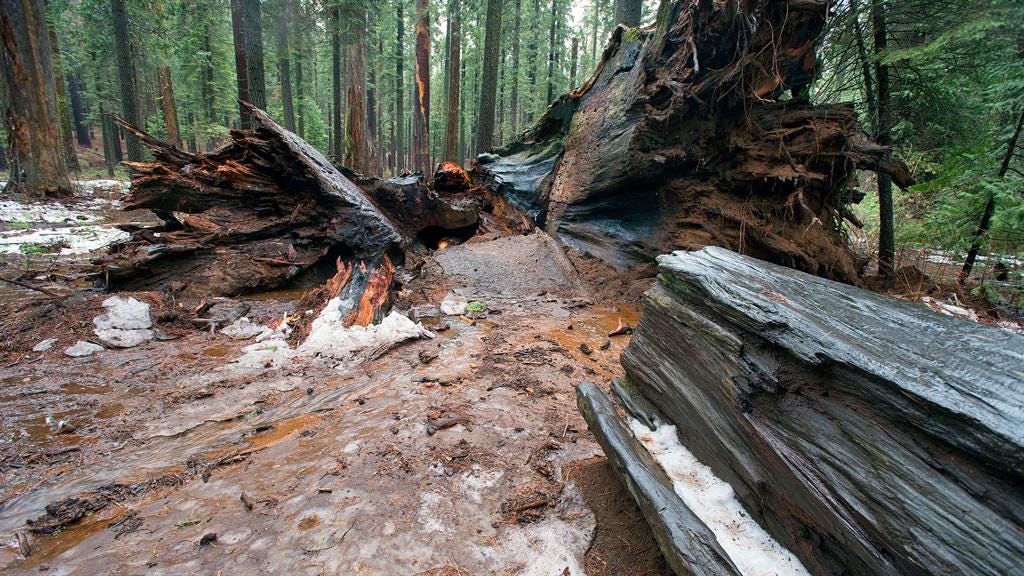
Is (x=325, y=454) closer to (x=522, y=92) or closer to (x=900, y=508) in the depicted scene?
(x=900, y=508)

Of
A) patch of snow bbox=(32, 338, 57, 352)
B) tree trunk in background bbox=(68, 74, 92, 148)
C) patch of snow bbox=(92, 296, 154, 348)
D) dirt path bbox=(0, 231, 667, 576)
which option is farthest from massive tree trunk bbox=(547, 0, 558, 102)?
tree trunk in background bbox=(68, 74, 92, 148)

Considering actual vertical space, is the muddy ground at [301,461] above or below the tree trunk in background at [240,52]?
below

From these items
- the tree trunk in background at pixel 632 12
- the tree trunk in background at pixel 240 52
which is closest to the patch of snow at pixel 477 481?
the tree trunk in background at pixel 632 12

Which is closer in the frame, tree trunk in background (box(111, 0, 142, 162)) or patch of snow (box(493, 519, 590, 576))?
patch of snow (box(493, 519, 590, 576))

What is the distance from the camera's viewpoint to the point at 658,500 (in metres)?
1.69

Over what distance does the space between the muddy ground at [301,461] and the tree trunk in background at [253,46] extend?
9303 millimetres

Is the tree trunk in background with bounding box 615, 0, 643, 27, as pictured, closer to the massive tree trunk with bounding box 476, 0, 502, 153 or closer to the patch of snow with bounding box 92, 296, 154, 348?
the massive tree trunk with bounding box 476, 0, 502, 153

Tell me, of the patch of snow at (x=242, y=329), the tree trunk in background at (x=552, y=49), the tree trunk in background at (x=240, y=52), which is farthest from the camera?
the tree trunk in background at (x=552, y=49)

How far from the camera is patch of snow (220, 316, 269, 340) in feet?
14.4

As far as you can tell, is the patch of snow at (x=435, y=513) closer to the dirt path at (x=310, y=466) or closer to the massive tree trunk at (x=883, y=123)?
the dirt path at (x=310, y=466)

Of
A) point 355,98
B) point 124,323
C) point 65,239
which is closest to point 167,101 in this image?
point 355,98

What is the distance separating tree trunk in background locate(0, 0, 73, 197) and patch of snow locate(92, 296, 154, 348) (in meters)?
9.57

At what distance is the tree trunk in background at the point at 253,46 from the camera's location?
10945mm

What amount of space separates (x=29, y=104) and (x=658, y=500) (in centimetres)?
1540
